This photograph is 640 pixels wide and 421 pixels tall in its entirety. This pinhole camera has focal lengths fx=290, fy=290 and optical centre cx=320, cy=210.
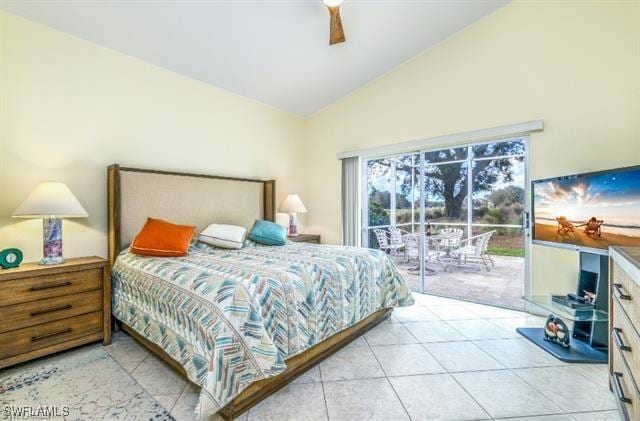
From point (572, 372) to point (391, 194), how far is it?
3.13 metres

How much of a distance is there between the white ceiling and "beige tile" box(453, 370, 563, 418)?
331 centimetres

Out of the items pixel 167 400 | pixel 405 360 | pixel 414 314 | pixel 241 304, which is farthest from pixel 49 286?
pixel 414 314

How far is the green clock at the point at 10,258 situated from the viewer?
2111 mm

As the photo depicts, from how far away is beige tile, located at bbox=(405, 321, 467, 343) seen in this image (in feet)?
8.47

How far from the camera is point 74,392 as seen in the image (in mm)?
1823

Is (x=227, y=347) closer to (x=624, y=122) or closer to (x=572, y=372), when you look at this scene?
(x=572, y=372)

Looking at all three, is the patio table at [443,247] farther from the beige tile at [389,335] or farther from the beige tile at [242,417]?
the beige tile at [242,417]

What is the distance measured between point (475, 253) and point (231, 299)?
4369 mm

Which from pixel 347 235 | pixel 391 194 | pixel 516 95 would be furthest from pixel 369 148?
pixel 516 95

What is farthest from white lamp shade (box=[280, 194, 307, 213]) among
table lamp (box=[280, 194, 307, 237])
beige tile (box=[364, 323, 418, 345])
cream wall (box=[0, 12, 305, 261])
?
beige tile (box=[364, 323, 418, 345])

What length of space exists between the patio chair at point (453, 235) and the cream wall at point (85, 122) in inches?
141

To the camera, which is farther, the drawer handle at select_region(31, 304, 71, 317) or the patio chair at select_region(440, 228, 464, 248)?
the patio chair at select_region(440, 228, 464, 248)

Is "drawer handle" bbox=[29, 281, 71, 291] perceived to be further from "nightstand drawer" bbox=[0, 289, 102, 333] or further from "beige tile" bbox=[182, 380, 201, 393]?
"beige tile" bbox=[182, 380, 201, 393]

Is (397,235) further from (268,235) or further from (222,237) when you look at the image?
(222,237)
